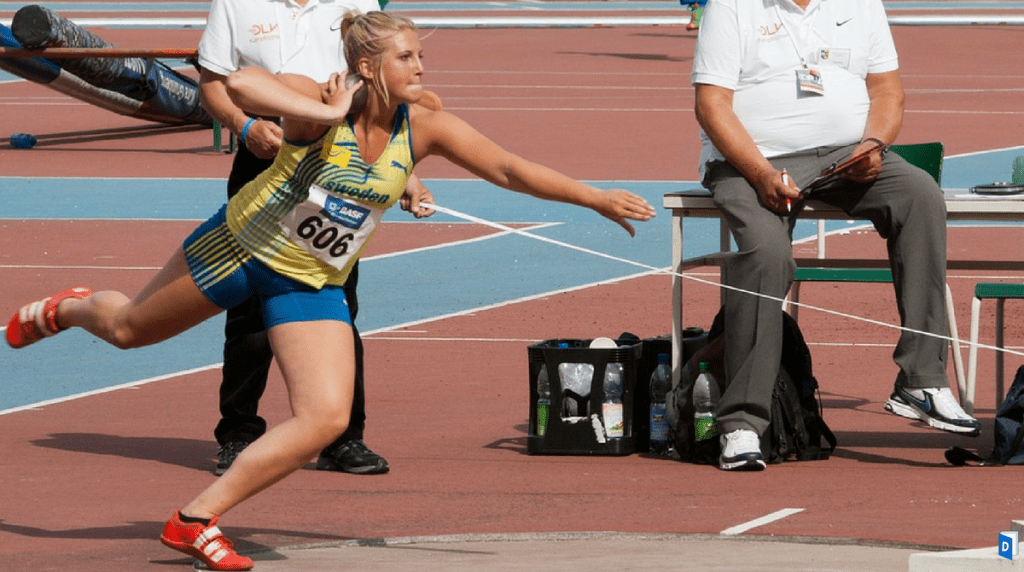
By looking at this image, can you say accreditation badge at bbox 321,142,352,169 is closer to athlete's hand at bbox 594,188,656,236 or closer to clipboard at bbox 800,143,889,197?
athlete's hand at bbox 594,188,656,236

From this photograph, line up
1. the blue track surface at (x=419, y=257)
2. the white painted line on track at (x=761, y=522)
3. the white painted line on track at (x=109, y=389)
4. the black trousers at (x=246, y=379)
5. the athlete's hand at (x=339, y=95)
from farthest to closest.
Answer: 1. the blue track surface at (x=419, y=257)
2. the white painted line on track at (x=109, y=389)
3. the black trousers at (x=246, y=379)
4. the white painted line on track at (x=761, y=522)
5. the athlete's hand at (x=339, y=95)

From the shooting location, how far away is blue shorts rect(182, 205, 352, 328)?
5926 millimetres

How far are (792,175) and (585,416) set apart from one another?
Result: 1258 mm

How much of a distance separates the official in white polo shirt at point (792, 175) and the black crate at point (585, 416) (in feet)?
1.57

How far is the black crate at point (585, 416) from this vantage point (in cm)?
768

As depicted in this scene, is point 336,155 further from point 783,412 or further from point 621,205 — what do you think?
point 783,412

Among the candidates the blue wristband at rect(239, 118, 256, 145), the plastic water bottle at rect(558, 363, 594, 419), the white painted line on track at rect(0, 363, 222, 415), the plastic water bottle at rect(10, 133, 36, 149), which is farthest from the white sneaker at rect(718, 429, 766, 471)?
the plastic water bottle at rect(10, 133, 36, 149)

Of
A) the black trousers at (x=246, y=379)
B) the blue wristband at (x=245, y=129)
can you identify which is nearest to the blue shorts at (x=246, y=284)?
the blue wristband at (x=245, y=129)

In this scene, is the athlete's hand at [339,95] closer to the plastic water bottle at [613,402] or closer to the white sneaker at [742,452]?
the plastic water bottle at [613,402]

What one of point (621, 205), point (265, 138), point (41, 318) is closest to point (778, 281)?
point (621, 205)

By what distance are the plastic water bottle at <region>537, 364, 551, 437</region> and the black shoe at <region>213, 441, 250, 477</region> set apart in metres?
1.18

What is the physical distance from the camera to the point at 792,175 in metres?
7.51

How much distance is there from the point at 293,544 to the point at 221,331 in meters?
4.71

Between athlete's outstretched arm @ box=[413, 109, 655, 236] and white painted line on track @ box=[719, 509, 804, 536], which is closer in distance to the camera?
athlete's outstretched arm @ box=[413, 109, 655, 236]
